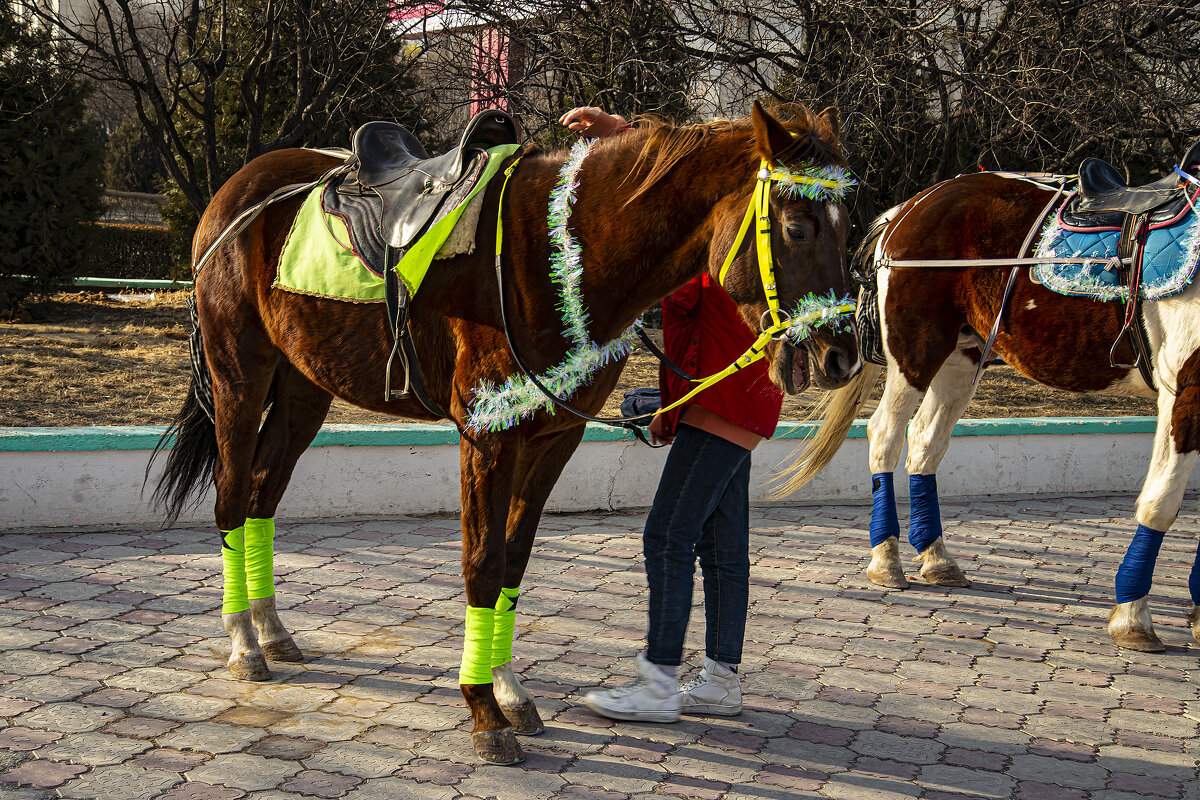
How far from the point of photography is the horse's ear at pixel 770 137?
9.35 feet

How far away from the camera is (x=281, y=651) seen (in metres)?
4.07

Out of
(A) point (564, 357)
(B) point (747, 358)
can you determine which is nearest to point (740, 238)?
(B) point (747, 358)

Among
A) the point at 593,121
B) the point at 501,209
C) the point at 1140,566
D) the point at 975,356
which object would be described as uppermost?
the point at 593,121

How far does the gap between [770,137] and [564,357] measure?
0.92m

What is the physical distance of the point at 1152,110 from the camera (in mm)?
8617

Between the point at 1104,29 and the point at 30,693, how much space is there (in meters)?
9.14

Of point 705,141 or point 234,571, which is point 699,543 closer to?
point 705,141

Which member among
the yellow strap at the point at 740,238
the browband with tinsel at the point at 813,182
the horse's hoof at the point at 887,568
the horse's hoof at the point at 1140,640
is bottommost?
the horse's hoof at the point at 1140,640

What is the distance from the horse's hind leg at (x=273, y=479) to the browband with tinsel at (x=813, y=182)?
93.0 inches

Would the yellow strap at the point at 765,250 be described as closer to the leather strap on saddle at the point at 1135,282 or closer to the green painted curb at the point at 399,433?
the leather strap on saddle at the point at 1135,282

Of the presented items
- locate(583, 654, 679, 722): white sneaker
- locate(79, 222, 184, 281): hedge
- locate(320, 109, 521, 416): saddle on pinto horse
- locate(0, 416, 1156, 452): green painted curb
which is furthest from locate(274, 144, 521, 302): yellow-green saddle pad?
locate(79, 222, 184, 281): hedge

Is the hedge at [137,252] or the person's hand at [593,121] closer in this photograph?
A: the person's hand at [593,121]

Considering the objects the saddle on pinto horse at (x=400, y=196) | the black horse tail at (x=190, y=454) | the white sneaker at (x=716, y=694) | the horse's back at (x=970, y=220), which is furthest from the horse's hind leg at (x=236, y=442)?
the horse's back at (x=970, y=220)

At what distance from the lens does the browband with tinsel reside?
2.84 m
